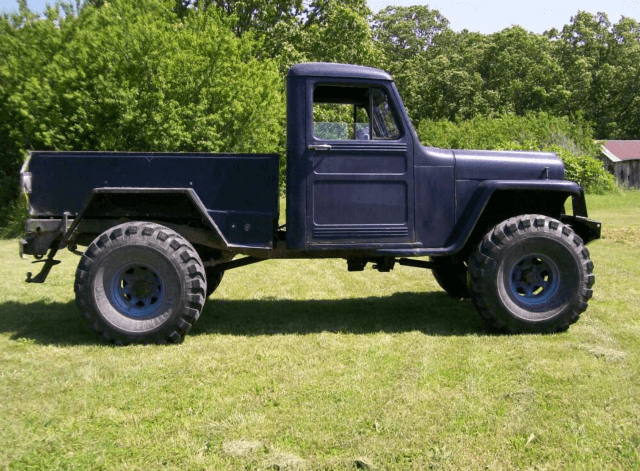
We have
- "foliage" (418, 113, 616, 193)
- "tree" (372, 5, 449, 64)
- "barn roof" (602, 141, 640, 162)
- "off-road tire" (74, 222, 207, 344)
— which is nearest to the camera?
"off-road tire" (74, 222, 207, 344)

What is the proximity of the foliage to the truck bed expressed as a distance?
18839mm

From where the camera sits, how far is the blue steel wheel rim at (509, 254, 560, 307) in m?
5.24

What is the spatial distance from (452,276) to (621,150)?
39698mm

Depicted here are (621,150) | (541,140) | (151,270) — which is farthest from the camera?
(621,150)

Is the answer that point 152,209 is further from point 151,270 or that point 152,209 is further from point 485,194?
point 485,194

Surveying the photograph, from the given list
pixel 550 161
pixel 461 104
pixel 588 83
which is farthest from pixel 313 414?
pixel 588 83

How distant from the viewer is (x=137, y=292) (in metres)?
5.06

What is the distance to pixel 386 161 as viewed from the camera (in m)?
5.16

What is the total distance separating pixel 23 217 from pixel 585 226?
1191 centimetres

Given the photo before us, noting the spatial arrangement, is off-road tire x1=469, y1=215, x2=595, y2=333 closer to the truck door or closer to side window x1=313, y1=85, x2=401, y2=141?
the truck door

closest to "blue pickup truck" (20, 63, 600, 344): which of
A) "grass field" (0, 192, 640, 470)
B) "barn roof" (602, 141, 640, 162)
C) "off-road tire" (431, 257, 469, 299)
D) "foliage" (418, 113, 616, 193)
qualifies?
"grass field" (0, 192, 640, 470)

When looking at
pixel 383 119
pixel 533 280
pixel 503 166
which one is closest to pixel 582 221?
pixel 533 280

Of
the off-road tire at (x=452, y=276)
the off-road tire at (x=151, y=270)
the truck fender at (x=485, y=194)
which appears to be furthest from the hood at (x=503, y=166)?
the off-road tire at (x=151, y=270)

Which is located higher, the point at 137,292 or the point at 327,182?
the point at 327,182
